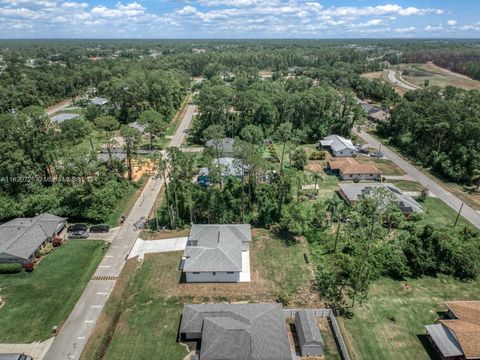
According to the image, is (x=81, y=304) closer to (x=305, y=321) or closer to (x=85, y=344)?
(x=85, y=344)

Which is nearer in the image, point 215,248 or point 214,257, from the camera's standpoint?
point 214,257

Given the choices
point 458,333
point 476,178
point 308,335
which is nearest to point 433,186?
point 476,178

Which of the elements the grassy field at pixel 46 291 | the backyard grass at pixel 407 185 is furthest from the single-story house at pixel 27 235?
the backyard grass at pixel 407 185

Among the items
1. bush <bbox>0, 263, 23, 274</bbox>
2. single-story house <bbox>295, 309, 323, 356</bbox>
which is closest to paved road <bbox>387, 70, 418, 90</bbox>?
single-story house <bbox>295, 309, 323, 356</bbox>

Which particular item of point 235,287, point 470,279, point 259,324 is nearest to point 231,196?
point 235,287

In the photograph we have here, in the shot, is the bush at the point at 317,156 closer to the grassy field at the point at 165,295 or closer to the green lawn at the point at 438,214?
the green lawn at the point at 438,214

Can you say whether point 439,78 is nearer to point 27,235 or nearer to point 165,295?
point 165,295
